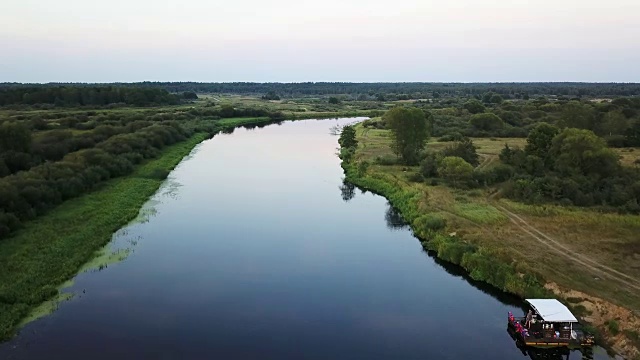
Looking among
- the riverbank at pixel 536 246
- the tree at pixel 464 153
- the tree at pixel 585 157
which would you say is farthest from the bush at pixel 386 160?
the tree at pixel 585 157

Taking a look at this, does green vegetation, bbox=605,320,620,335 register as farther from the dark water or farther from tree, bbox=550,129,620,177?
tree, bbox=550,129,620,177

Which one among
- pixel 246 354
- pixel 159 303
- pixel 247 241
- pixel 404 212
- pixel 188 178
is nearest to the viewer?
pixel 246 354

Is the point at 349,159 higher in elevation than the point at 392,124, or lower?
lower

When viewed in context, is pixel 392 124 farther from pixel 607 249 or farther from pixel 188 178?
pixel 607 249

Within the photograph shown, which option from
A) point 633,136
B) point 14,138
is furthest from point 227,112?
point 633,136

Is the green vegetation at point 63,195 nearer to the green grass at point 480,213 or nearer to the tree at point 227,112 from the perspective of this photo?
the green grass at point 480,213

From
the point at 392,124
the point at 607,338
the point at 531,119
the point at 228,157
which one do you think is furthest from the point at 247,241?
the point at 531,119

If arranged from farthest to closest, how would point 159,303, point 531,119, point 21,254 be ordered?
1. point 531,119
2. point 21,254
3. point 159,303

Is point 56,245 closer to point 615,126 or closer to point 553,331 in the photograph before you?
point 553,331
